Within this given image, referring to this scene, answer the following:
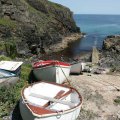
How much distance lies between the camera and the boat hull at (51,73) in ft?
73.4

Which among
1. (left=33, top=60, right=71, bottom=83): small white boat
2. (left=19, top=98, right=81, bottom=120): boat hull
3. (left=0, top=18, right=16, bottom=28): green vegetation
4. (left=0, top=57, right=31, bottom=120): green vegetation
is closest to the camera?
(left=19, top=98, right=81, bottom=120): boat hull

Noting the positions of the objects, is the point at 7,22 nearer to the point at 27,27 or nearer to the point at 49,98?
the point at 27,27

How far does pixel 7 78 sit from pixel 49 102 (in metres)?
3.89

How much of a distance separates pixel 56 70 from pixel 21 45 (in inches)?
1227

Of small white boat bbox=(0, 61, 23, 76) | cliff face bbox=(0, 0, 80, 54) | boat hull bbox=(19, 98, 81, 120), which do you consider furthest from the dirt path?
cliff face bbox=(0, 0, 80, 54)

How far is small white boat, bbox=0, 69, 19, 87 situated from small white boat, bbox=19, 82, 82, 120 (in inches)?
58.6

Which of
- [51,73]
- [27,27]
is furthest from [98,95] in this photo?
[27,27]

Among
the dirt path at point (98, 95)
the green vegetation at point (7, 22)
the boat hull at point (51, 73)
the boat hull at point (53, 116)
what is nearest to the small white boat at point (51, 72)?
the boat hull at point (51, 73)

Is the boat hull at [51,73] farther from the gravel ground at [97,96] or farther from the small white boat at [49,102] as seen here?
the small white boat at [49,102]

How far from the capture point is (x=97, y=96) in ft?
69.1

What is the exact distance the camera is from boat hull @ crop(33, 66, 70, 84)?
2236 centimetres

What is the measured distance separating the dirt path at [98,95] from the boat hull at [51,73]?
112 centimetres

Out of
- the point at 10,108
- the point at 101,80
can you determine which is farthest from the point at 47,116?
the point at 101,80

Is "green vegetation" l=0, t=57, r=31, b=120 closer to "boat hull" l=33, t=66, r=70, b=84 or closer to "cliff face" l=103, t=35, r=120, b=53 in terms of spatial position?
"boat hull" l=33, t=66, r=70, b=84
